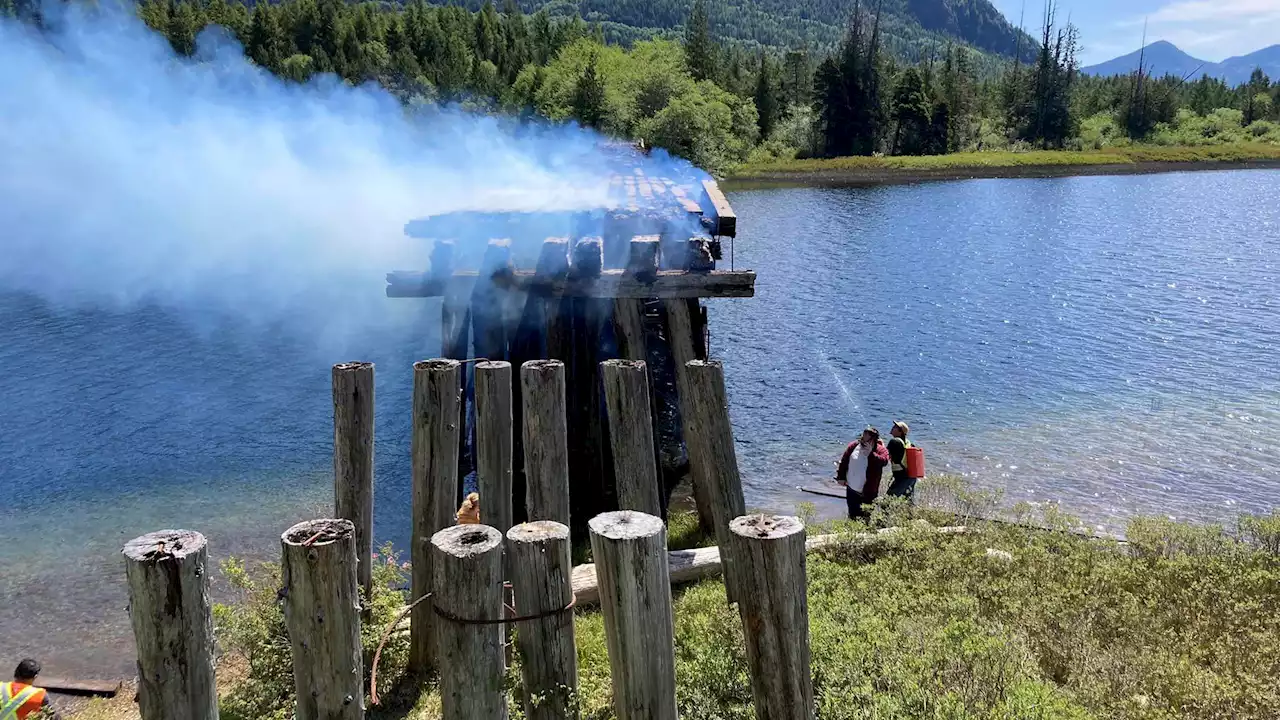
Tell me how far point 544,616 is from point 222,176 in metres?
23.3

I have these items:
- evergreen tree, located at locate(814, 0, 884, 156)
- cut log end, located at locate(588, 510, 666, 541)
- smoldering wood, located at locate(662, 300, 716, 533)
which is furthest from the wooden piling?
evergreen tree, located at locate(814, 0, 884, 156)

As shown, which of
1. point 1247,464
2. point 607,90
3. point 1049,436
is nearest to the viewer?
point 1247,464

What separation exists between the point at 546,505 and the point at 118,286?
2593 cm

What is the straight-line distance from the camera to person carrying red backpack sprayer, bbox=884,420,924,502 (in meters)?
11.5

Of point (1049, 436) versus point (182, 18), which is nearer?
point (1049, 436)

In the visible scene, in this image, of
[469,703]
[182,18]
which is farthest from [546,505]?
[182,18]

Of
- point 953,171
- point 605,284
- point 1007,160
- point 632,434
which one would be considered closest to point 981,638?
point 632,434

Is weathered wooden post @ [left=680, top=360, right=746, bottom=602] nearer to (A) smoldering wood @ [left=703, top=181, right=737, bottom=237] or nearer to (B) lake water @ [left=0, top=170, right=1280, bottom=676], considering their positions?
(A) smoldering wood @ [left=703, top=181, right=737, bottom=237]

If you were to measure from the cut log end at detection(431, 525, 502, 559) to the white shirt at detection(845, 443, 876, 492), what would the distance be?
7.20 metres

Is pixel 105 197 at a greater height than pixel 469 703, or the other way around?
pixel 105 197

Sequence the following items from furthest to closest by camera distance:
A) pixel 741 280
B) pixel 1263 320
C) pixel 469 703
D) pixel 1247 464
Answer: pixel 1263 320 → pixel 1247 464 → pixel 741 280 → pixel 469 703

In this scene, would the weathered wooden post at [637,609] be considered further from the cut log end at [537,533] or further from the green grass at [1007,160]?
the green grass at [1007,160]

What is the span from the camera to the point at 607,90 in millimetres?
65812

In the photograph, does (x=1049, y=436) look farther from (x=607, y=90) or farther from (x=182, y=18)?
(x=607, y=90)
